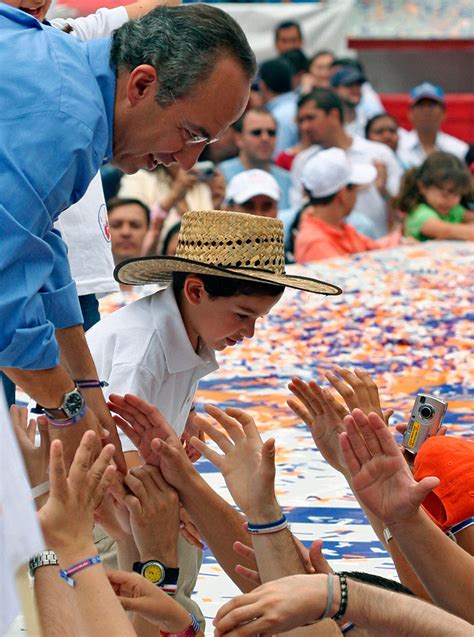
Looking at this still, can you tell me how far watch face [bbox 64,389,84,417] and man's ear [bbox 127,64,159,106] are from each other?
1.83ft

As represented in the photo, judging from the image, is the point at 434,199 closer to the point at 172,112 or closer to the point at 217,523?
the point at 217,523

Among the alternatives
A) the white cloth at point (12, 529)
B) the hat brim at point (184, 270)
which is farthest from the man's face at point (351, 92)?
the white cloth at point (12, 529)

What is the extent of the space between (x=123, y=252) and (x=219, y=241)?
379 centimetres

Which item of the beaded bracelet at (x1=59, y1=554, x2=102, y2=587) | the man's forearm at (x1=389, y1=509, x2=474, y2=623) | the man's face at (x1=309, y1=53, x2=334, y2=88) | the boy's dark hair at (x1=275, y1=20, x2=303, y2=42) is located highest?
the boy's dark hair at (x1=275, y1=20, x2=303, y2=42)

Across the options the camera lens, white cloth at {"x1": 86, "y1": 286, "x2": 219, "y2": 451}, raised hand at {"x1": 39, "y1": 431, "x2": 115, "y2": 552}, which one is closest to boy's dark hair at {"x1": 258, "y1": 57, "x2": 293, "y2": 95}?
white cloth at {"x1": 86, "y1": 286, "x2": 219, "y2": 451}

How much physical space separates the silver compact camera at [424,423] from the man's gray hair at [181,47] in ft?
2.89

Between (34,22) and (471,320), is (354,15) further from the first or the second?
(34,22)

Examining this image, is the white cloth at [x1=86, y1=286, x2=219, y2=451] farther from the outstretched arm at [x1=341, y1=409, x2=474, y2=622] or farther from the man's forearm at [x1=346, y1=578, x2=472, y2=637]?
the man's forearm at [x1=346, y1=578, x2=472, y2=637]

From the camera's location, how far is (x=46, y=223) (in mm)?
2432

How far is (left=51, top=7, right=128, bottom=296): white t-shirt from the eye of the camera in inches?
132

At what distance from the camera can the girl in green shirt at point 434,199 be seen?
310 inches

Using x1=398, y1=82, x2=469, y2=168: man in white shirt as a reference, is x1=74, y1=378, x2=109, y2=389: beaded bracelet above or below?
below

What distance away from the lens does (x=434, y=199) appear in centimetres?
794

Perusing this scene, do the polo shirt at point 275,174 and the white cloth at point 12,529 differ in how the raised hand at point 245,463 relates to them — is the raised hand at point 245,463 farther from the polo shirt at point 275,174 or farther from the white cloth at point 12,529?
the polo shirt at point 275,174
